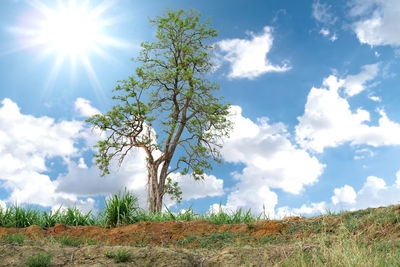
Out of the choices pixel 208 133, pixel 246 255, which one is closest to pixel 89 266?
pixel 246 255

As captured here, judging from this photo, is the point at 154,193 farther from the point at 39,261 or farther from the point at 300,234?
the point at 39,261

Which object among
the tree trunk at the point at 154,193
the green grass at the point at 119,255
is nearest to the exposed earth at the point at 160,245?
the green grass at the point at 119,255

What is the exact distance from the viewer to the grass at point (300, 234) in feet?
16.5

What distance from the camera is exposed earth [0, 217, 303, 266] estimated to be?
4746 mm

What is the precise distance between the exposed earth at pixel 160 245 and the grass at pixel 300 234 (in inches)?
2.5

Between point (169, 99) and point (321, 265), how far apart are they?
1450cm

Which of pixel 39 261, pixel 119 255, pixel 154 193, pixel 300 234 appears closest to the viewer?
pixel 39 261

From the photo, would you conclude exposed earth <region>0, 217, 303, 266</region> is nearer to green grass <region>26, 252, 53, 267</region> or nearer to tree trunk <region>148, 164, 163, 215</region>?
green grass <region>26, 252, 53, 267</region>

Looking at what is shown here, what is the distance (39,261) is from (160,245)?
366 cm

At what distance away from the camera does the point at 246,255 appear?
17.0ft

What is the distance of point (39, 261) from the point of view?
14.7ft

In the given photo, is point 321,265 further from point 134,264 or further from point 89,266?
point 89,266

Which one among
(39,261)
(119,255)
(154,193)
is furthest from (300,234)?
(154,193)

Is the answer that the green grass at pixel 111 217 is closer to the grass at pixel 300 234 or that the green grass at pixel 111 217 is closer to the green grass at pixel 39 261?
the grass at pixel 300 234
